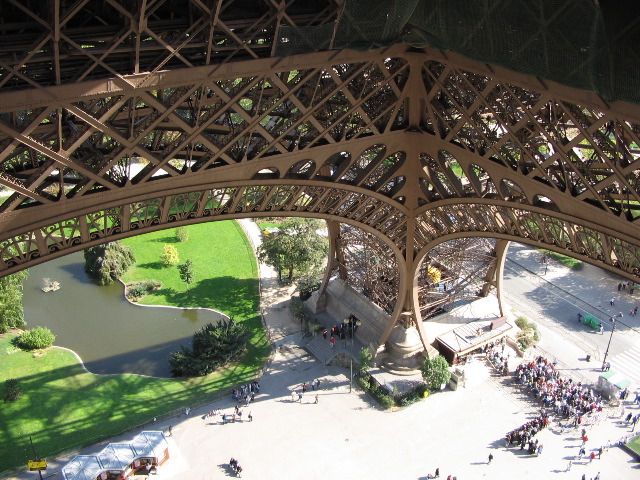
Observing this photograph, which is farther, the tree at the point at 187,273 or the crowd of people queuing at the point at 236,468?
the tree at the point at 187,273

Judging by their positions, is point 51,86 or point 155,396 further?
point 155,396

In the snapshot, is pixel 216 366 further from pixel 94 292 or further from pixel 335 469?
pixel 94 292

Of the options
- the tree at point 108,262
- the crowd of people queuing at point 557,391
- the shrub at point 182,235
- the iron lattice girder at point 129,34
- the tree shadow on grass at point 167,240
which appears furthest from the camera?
the tree shadow on grass at point 167,240

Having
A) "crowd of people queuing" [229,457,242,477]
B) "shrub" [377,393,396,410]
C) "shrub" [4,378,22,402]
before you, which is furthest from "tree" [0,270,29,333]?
"shrub" [377,393,396,410]

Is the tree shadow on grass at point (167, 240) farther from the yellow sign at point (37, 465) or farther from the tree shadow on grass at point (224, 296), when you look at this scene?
the yellow sign at point (37, 465)

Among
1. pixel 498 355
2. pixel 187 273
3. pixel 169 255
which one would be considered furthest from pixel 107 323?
pixel 498 355

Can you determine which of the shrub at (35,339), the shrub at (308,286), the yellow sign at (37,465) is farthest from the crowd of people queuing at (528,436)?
the shrub at (35,339)

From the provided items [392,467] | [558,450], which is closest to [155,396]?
[392,467]
